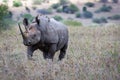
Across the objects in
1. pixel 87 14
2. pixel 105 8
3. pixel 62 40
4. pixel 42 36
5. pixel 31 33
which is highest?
pixel 31 33

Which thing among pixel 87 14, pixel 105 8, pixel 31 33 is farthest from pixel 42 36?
pixel 105 8

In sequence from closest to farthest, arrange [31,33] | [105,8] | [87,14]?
[31,33]
[87,14]
[105,8]

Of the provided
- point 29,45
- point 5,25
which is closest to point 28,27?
point 29,45

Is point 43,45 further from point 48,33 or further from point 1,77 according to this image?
point 1,77

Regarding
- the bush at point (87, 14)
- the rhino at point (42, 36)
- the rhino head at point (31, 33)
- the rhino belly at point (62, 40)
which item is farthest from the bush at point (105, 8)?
the rhino head at point (31, 33)

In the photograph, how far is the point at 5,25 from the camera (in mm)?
23688

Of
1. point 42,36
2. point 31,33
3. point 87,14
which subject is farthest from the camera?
point 87,14

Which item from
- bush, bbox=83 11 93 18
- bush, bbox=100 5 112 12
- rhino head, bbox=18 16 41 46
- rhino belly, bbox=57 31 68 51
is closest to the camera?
rhino head, bbox=18 16 41 46

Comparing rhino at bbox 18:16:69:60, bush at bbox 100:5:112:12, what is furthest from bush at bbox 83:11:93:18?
rhino at bbox 18:16:69:60

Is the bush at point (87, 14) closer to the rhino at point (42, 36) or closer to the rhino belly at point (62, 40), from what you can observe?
the rhino belly at point (62, 40)

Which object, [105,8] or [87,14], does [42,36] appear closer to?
[87,14]

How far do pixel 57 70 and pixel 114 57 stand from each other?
158 centimetres

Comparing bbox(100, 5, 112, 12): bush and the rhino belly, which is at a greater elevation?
the rhino belly

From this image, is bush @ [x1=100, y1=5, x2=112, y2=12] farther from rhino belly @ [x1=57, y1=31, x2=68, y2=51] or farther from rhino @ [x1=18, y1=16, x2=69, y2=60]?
rhino @ [x1=18, y1=16, x2=69, y2=60]
